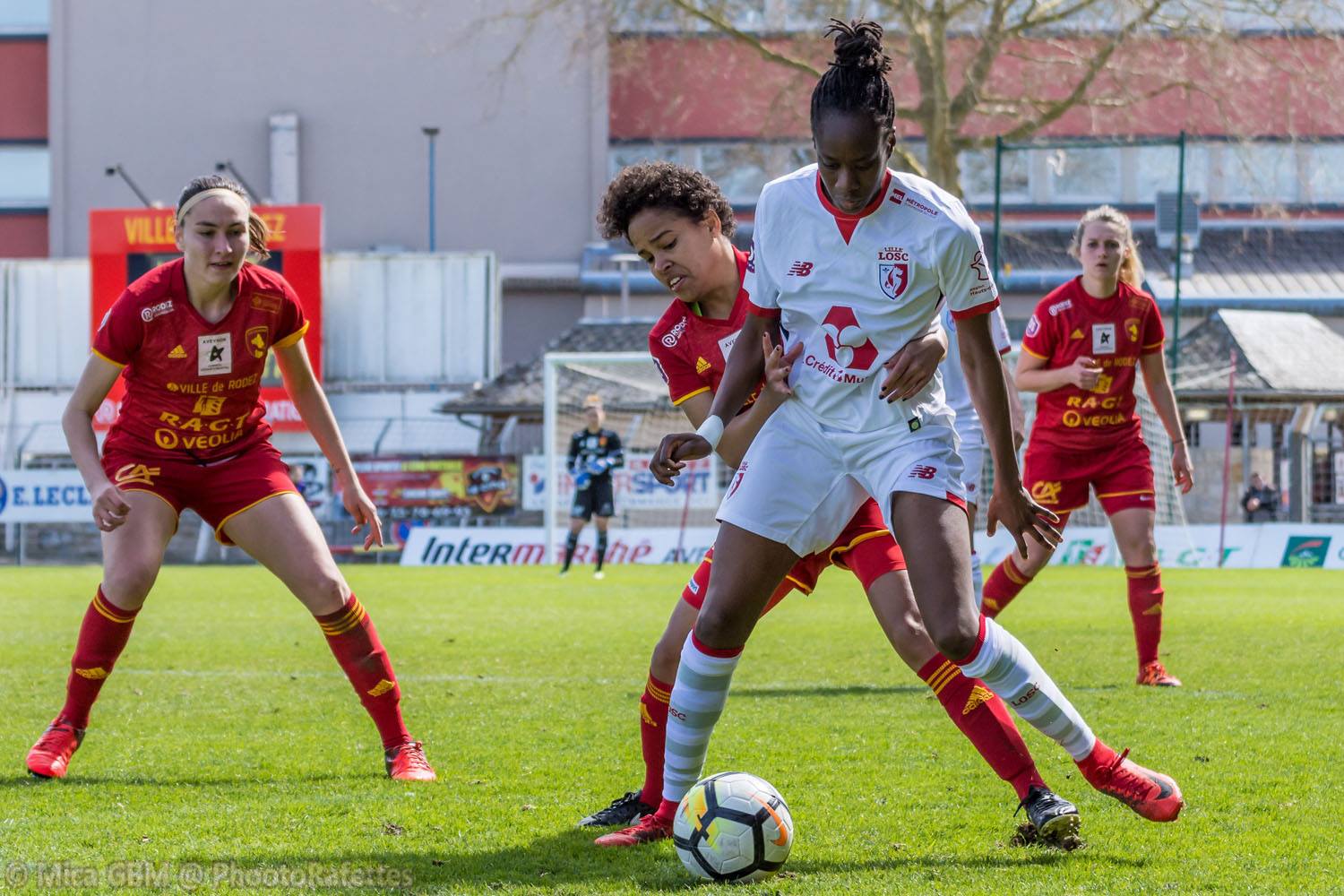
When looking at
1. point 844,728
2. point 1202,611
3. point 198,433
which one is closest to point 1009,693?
point 844,728

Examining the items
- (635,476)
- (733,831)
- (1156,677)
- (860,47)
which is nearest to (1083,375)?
(1156,677)

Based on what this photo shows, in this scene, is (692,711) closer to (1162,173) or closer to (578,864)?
(578,864)

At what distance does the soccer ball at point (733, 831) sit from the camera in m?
4.09

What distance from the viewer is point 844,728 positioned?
6.65m

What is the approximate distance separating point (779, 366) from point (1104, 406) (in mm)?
4257

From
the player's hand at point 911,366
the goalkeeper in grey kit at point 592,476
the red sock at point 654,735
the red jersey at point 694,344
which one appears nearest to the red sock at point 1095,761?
the player's hand at point 911,366

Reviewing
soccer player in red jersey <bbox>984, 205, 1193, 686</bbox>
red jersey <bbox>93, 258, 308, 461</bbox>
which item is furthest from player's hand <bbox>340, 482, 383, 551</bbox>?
soccer player in red jersey <bbox>984, 205, 1193, 686</bbox>

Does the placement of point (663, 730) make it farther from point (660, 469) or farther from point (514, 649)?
point (514, 649)

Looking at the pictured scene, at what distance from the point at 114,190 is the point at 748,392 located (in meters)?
37.4

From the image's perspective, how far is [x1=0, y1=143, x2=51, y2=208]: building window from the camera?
39.5m

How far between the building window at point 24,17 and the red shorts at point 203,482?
37.6m

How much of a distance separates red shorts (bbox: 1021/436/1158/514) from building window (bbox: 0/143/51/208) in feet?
118

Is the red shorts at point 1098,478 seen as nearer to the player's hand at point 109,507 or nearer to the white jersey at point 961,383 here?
the white jersey at point 961,383

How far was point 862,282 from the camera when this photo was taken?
4234 mm
